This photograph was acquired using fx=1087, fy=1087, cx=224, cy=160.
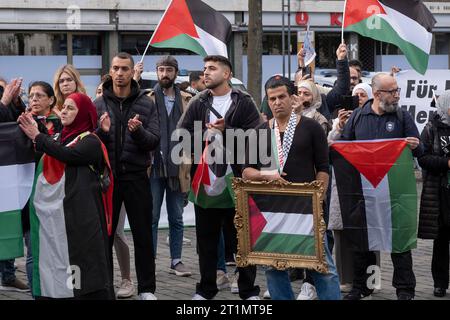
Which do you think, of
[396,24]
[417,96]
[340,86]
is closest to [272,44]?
[417,96]

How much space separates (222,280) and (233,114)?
5.78ft

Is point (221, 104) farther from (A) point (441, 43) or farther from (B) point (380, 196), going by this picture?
(A) point (441, 43)

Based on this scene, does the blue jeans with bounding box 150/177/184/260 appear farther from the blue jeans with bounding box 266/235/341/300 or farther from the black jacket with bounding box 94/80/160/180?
the blue jeans with bounding box 266/235/341/300

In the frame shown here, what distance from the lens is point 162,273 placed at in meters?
10.6

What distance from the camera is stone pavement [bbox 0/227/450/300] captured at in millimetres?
9422

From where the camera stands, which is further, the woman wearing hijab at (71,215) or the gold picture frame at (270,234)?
the woman wearing hijab at (71,215)

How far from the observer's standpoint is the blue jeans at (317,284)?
301 inches

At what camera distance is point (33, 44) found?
2786 cm

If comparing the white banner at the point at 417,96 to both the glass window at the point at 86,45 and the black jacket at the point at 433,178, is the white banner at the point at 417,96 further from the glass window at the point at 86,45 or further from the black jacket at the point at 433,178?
the glass window at the point at 86,45

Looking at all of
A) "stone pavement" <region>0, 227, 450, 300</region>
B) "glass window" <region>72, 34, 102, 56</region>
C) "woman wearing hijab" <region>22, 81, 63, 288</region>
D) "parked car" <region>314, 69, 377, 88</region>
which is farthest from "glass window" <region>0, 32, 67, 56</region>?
"woman wearing hijab" <region>22, 81, 63, 288</region>

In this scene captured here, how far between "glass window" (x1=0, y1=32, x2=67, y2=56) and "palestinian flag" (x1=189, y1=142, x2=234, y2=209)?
1938 cm

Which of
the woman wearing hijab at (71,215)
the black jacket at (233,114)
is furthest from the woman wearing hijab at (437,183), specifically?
the woman wearing hijab at (71,215)

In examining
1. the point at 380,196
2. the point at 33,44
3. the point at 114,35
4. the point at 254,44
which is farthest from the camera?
the point at 114,35

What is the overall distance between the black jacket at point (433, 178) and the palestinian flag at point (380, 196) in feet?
1.42
